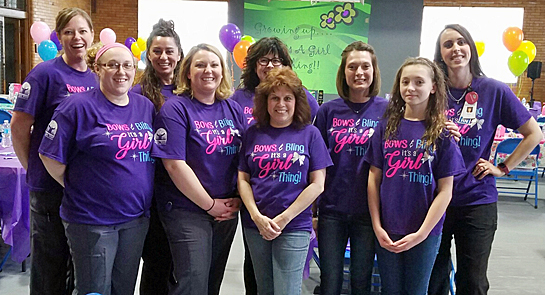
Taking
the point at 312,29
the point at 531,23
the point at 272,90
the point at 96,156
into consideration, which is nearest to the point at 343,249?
the point at 272,90

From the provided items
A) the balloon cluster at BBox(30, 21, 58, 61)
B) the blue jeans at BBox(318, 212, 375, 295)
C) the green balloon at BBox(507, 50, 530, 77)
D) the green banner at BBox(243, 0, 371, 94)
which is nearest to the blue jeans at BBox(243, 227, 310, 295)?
the blue jeans at BBox(318, 212, 375, 295)

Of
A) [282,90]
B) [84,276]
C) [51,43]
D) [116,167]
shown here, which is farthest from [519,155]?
[51,43]

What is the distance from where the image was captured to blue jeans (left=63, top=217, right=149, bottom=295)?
1756 millimetres

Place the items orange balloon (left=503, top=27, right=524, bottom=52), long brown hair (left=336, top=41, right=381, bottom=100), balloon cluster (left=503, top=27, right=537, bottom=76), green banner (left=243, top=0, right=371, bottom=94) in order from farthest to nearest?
1. green banner (left=243, top=0, right=371, bottom=94)
2. orange balloon (left=503, top=27, right=524, bottom=52)
3. balloon cluster (left=503, top=27, right=537, bottom=76)
4. long brown hair (left=336, top=41, right=381, bottom=100)

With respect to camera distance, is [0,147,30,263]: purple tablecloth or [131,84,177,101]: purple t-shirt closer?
[131,84,177,101]: purple t-shirt

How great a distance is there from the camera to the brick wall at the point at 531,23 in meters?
10.4

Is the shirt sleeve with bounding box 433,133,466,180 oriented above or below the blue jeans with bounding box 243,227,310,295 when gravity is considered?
above

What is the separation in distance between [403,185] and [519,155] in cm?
75

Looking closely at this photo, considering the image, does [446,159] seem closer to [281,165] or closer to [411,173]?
[411,173]

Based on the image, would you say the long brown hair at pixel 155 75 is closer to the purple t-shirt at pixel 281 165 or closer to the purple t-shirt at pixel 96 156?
the purple t-shirt at pixel 96 156

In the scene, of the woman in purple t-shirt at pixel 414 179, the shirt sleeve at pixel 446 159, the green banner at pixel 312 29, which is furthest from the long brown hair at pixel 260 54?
the green banner at pixel 312 29

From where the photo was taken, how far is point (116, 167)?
5.78 ft

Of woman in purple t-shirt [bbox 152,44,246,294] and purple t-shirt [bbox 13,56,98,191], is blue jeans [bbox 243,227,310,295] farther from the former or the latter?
purple t-shirt [bbox 13,56,98,191]

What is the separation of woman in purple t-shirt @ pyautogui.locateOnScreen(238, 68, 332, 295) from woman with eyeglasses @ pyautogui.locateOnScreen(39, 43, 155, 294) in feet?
1.55
